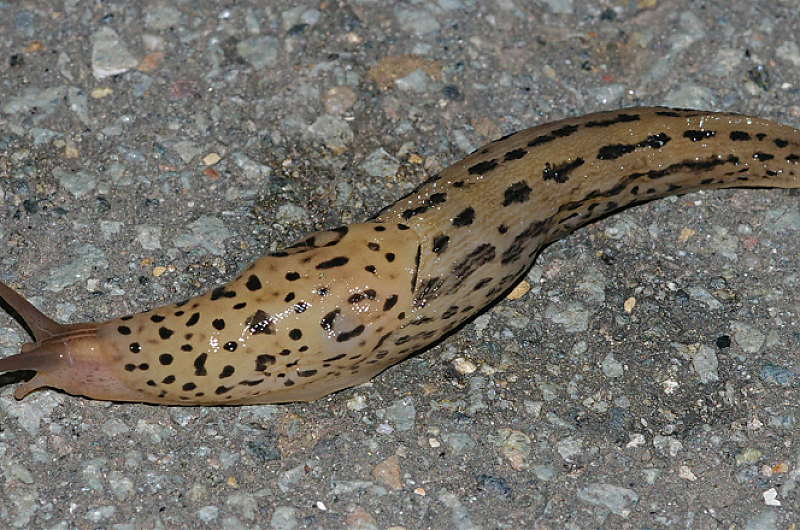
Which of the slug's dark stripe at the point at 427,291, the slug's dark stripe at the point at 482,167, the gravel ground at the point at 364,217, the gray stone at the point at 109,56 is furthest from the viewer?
the gray stone at the point at 109,56

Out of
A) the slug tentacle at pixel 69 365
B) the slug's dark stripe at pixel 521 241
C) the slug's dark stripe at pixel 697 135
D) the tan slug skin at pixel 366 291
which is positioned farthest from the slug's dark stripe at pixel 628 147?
the slug tentacle at pixel 69 365

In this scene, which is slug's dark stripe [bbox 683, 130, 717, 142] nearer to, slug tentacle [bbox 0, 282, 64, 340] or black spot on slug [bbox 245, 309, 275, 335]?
black spot on slug [bbox 245, 309, 275, 335]

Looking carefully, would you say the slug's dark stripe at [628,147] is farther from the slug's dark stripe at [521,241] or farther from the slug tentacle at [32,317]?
the slug tentacle at [32,317]

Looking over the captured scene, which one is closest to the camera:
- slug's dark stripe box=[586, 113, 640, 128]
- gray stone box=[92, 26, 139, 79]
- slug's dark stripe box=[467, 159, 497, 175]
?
slug's dark stripe box=[467, 159, 497, 175]

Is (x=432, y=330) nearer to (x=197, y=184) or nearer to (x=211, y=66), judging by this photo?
(x=197, y=184)

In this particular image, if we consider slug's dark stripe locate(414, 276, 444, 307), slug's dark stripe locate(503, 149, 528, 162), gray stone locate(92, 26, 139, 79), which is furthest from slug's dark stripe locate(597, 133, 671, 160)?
gray stone locate(92, 26, 139, 79)

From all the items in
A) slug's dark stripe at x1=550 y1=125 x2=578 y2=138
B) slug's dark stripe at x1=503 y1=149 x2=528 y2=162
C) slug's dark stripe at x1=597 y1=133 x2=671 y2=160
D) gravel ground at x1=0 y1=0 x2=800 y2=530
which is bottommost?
gravel ground at x1=0 y1=0 x2=800 y2=530
